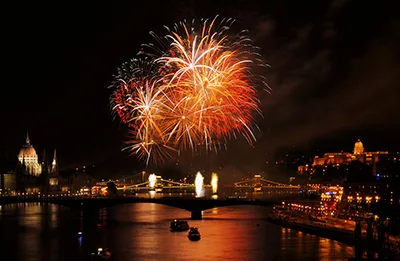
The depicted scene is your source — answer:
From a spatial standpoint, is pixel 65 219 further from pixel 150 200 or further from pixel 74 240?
pixel 74 240

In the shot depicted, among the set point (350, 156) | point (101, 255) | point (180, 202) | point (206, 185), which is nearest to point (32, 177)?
point (206, 185)

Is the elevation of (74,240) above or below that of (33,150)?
below

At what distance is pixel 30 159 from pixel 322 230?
333ft

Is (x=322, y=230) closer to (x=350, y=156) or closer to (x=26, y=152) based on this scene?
(x=350, y=156)

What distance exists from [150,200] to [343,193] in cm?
2659

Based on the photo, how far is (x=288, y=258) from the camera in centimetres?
3450

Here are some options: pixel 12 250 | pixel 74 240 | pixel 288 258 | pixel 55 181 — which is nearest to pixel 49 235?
pixel 74 240

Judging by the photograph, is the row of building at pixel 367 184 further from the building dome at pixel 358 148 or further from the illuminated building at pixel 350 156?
the building dome at pixel 358 148

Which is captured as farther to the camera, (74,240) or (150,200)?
(150,200)

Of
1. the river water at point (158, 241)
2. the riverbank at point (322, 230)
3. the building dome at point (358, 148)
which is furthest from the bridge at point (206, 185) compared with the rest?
the river water at point (158, 241)

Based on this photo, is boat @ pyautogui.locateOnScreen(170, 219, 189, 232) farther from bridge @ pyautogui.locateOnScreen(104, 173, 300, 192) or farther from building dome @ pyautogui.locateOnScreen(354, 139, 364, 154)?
building dome @ pyautogui.locateOnScreen(354, 139, 364, 154)

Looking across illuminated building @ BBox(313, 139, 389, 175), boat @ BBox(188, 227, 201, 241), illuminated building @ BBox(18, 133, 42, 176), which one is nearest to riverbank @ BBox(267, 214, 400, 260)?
boat @ BBox(188, 227, 201, 241)

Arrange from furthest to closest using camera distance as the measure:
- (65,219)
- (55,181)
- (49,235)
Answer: (55,181), (65,219), (49,235)

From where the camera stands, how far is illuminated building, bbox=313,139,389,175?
4968 inches
